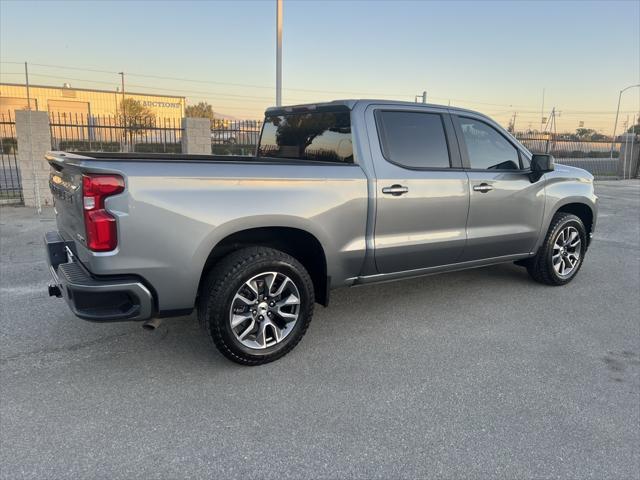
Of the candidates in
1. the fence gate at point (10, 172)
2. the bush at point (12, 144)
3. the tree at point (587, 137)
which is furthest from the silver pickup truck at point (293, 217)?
the tree at point (587, 137)

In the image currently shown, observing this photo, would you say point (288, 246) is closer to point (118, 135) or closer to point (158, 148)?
point (118, 135)

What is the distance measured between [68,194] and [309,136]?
2.03 m

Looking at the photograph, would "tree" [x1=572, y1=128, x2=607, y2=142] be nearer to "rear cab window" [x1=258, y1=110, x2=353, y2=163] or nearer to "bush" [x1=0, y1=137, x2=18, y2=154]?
"rear cab window" [x1=258, y1=110, x2=353, y2=163]

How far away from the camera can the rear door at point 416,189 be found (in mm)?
3791

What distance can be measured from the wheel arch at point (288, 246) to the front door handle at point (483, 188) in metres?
1.68

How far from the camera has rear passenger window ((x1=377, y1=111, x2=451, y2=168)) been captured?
12.7ft

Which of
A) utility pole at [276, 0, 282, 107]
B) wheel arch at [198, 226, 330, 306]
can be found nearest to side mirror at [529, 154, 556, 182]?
wheel arch at [198, 226, 330, 306]

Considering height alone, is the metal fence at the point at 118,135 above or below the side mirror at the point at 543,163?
above

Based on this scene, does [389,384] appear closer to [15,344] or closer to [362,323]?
[362,323]

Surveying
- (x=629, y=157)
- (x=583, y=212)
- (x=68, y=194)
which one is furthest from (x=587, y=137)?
(x=68, y=194)

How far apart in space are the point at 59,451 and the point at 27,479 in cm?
22

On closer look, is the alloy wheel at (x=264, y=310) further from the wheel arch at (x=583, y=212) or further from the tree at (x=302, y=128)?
the wheel arch at (x=583, y=212)

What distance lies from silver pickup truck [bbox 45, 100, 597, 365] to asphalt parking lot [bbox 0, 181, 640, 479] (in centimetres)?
46

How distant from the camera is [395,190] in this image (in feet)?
12.4
